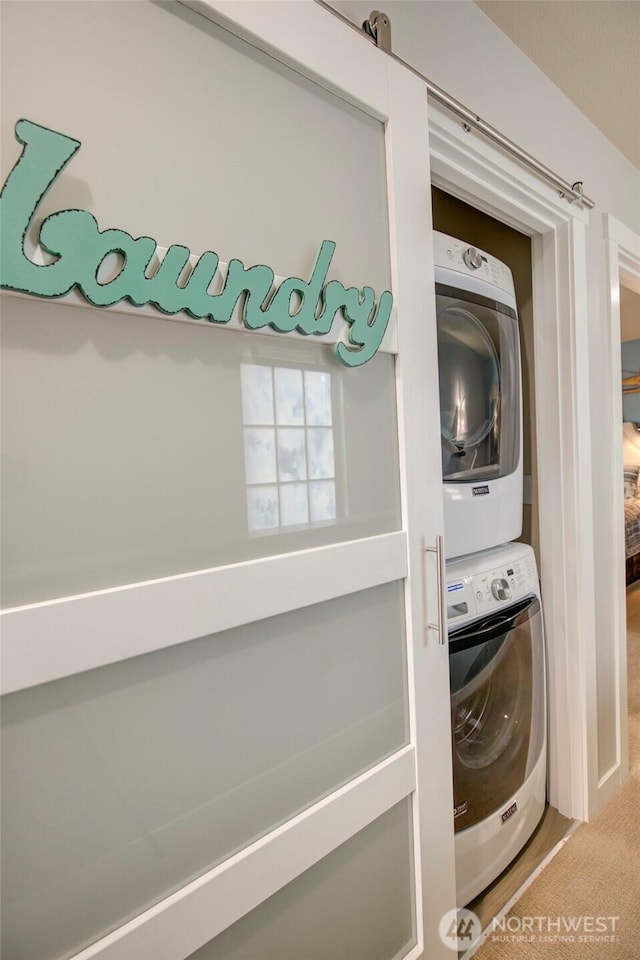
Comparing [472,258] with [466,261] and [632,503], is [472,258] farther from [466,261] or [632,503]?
[632,503]

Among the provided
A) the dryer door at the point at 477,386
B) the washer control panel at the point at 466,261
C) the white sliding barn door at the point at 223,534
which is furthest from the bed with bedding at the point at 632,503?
the white sliding barn door at the point at 223,534

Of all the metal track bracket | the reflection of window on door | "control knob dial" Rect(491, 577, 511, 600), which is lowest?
"control knob dial" Rect(491, 577, 511, 600)

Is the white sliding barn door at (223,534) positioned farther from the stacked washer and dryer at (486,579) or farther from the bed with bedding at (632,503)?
the bed with bedding at (632,503)

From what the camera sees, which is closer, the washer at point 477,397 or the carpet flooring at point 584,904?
the carpet flooring at point 584,904

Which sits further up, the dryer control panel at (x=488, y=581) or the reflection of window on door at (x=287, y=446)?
the reflection of window on door at (x=287, y=446)

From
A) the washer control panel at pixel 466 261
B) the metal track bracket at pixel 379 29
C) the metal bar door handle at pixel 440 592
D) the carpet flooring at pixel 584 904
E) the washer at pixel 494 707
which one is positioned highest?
the metal track bracket at pixel 379 29

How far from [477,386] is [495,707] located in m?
0.98

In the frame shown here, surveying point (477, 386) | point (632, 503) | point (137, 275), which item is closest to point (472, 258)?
point (477, 386)

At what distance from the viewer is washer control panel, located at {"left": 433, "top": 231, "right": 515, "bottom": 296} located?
1.45 m

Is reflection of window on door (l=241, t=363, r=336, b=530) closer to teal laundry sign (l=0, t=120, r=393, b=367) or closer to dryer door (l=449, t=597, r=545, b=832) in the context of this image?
teal laundry sign (l=0, t=120, r=393, b=367)

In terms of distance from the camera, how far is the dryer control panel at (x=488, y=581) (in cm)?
145

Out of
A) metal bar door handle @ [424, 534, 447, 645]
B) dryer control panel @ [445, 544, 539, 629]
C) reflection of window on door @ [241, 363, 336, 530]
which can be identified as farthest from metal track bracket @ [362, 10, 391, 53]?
dryer control panel @ [445, 544, 539, 629]

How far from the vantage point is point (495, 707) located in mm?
1610

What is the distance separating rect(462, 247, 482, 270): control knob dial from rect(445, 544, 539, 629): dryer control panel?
854mm
